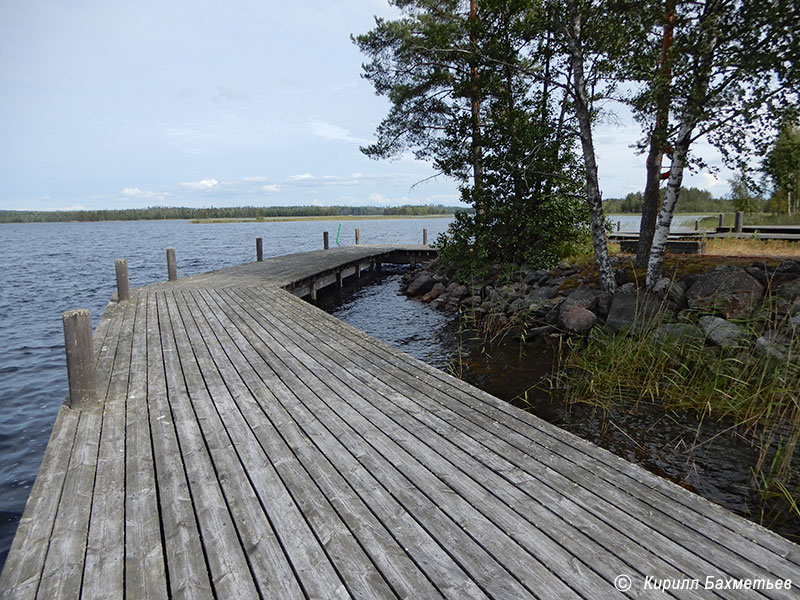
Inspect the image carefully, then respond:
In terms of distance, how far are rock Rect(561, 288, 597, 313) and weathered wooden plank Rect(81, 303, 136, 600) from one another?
25.7 feet

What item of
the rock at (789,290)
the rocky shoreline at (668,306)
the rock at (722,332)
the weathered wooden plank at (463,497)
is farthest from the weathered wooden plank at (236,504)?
the rock at (789,290)

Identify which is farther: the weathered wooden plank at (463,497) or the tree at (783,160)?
the tree at (783,160)

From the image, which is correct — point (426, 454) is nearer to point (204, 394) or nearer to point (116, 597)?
point (116, 597)

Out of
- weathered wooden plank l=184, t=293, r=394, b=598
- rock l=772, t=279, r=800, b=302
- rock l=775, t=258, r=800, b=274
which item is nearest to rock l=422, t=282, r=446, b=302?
rock l=775, t=258, r=800, b=274

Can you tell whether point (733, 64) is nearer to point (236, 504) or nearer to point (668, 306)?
point (668, 306)

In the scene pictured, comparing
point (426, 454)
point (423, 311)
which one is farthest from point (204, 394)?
point (423, 311)

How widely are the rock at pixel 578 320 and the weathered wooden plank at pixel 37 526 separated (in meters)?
7.87

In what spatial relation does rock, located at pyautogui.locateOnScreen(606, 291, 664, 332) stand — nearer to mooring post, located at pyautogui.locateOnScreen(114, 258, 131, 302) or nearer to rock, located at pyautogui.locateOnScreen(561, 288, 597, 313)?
rock, located at pyautogui.locateOnScreen(561, 288, 597, 313)

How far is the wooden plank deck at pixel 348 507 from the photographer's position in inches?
87.5

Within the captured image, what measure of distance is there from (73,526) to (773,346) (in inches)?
283

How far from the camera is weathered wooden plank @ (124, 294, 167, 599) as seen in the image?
2.20 m

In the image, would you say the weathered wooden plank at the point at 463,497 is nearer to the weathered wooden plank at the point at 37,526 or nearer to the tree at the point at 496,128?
the weathered wooden plank at the point at 37,526

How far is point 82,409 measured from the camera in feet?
13.9

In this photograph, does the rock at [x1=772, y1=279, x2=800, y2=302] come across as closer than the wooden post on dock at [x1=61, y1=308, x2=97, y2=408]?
No
